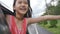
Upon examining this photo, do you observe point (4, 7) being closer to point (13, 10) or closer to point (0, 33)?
point (13, 10)

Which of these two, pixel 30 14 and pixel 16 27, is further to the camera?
pixel 30 14

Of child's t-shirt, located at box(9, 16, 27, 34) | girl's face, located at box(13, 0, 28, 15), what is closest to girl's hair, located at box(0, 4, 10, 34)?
child's t-shirt, located at box(9, 16, 27, 34)

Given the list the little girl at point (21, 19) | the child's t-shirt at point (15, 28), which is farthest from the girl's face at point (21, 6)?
the child's t-shirt at point (15, 28)

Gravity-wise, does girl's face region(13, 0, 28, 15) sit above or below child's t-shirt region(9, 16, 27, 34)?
above

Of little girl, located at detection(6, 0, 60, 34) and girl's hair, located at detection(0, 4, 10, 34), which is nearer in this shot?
girl's hair, located at detection(0, 4, 10, 34)

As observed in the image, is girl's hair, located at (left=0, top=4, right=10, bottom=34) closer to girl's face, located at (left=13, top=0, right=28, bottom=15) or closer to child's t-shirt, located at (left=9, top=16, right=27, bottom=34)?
child's t-shirt, located at (left=9, top=16, right=27, bottom=34)

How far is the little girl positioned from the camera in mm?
2650

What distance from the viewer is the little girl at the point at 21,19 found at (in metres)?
2.65

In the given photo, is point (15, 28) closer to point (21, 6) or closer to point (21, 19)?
point (21, 19)

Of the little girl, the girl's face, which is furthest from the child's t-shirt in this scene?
the girl's face

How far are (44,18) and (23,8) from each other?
251mm

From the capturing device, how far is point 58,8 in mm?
33031

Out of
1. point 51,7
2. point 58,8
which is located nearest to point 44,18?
point 58,8

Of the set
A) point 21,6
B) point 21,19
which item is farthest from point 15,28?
point 21,6
